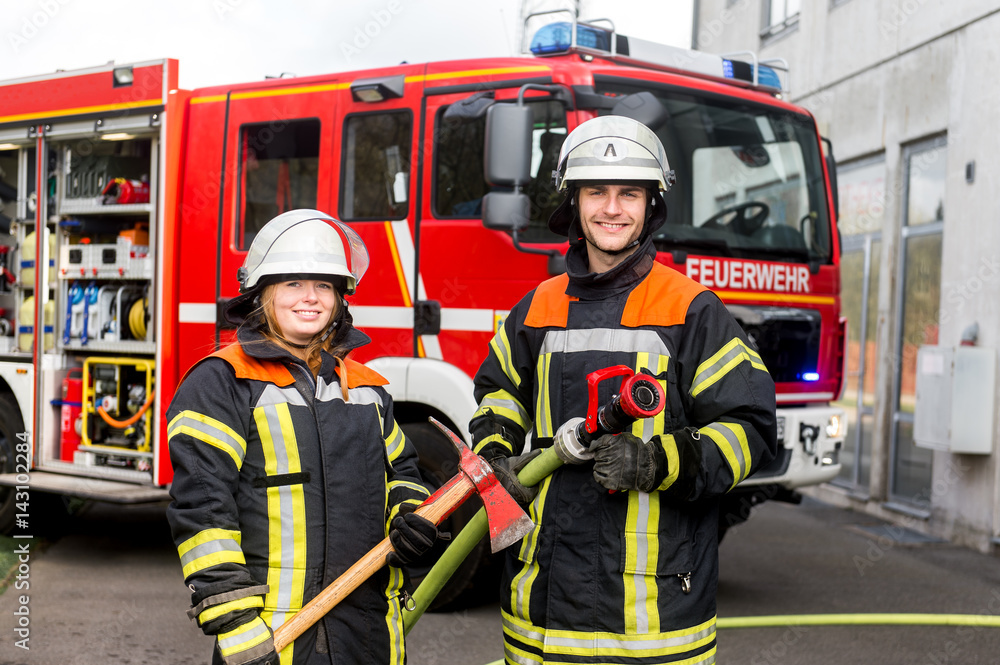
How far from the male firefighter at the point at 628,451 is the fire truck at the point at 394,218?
6.25 feet

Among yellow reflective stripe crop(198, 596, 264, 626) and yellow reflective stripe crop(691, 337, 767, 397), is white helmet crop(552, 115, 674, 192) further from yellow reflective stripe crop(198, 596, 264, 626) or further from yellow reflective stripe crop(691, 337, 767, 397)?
yellow reflective stripe crop(198, 596, 264, 626)

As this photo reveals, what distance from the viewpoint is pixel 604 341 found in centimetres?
254

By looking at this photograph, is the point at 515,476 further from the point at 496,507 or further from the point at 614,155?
the point at 614,155

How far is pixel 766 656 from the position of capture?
464 centimetres

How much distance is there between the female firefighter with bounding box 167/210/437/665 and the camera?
2201 millimetres

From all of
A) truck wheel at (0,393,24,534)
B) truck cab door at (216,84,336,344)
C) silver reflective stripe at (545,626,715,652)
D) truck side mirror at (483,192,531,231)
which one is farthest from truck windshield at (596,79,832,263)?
truck wheel at (0,393,24,534)

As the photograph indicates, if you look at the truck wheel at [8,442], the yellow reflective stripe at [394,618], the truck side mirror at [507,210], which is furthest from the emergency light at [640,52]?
the truck wheel at [8,442]

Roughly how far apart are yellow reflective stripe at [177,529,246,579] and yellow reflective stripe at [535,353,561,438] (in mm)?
823

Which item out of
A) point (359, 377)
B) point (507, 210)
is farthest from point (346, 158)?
point (359, 377)

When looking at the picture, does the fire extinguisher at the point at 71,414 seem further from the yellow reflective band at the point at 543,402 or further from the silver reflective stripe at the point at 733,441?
the silver reflective stripe at the point at 733,441

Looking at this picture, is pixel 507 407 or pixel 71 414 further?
pixel 71 414

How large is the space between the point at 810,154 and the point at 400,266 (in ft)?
7.74

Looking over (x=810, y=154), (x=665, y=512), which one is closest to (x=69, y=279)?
(x=810, y=154)

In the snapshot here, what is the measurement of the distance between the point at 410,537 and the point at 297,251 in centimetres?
75
